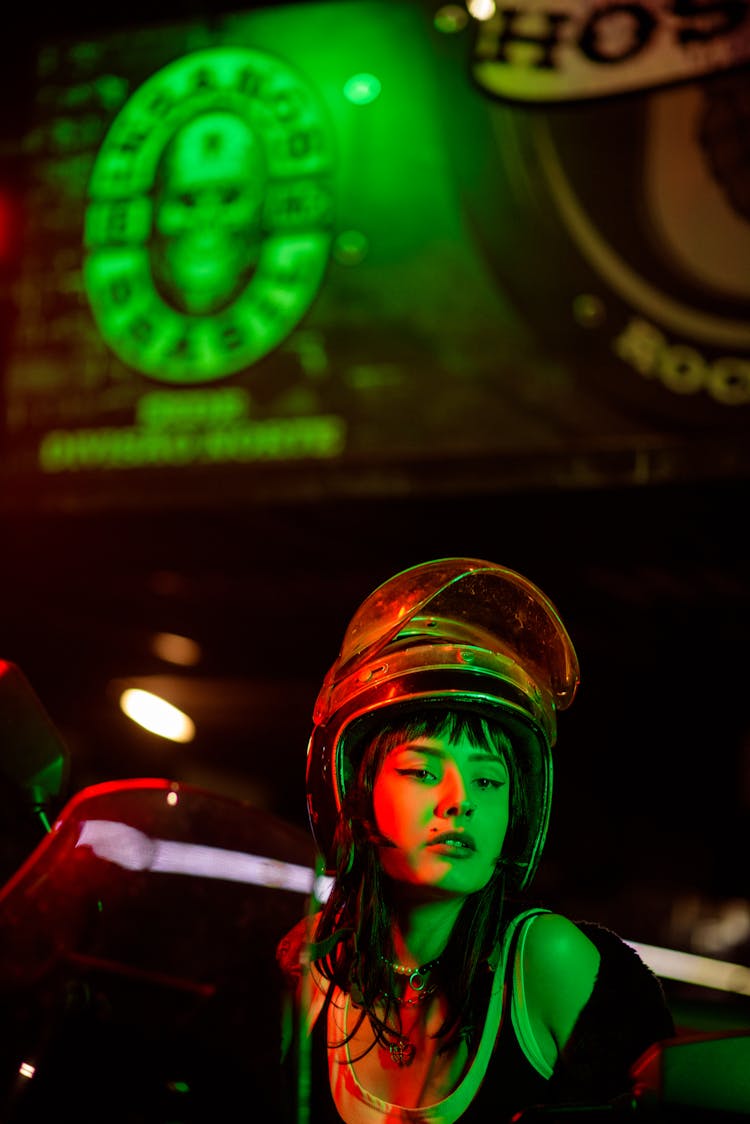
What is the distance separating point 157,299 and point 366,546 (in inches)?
50.2

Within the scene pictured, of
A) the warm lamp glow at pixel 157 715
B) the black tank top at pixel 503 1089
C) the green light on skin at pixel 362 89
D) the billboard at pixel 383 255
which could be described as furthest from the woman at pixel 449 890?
the warm lamp glow at pixel 157 715

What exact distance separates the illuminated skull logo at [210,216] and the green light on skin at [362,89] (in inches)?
16.1

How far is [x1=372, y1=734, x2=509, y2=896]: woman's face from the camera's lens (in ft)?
4.16

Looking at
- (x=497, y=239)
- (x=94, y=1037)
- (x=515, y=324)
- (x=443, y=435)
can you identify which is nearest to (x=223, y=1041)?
(x=94, y=1037)

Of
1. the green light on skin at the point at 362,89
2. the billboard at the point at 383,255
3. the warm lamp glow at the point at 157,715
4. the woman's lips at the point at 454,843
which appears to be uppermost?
the green light on skin at the point at 362,89

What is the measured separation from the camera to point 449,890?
1.28 m

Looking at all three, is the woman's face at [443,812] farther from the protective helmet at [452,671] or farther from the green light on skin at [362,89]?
the green light on skin at [362,89]

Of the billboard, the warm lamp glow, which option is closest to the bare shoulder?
the billboard

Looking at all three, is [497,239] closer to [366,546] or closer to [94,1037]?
[366,546]

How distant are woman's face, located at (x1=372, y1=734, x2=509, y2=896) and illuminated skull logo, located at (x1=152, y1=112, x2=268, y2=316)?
3.11 metres

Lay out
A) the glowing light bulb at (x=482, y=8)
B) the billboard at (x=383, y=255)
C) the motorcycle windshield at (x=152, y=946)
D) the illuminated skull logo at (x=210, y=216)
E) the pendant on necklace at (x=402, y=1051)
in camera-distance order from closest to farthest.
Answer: the motorcycle windshield at (x=152, y=946) < the pendant on necklace at (x=402, y=1051) < the billboard at (x=383, y=255) < the glowing light bulb at (x=482, y=8) < the illuminated skull logo at (x=210, y=216)

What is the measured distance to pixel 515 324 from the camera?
12.2 feet

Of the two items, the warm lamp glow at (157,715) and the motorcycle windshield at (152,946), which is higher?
the warm lamp glow at (157,715)

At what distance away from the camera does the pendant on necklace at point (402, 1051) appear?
1.27m
